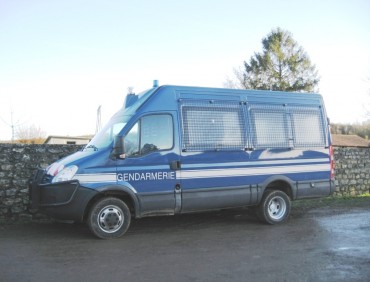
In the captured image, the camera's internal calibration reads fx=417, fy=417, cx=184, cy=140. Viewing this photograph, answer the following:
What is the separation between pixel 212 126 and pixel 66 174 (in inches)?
120

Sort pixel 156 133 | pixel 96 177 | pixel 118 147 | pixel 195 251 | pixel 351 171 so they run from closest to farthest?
pixel 195 251 < pixel 96 177 < pixel 118 147 < pixel 156 133 < pixel 351 171

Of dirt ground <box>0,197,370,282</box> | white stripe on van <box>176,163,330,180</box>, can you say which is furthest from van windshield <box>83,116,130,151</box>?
dirt ground <box>0,197,370,282</box>

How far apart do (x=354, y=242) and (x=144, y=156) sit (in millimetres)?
4076

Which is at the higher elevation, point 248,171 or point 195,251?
point 248,171

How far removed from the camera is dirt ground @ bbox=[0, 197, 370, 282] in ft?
18.1

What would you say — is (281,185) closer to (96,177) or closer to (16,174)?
(96,177)

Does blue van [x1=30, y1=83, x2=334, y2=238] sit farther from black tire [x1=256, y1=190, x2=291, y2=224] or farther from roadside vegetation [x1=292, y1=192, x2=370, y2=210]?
roadside vegetation [x1=292, y1=192, x2=370, y2=210]

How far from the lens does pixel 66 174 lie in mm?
7320

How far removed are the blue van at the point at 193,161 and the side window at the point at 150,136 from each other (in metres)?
0.02

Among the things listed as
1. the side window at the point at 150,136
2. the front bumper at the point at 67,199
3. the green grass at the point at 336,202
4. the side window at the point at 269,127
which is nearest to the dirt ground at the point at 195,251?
the front bumper at the point at 67,199

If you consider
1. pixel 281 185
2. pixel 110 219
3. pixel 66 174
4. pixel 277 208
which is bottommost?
pixel 277 208

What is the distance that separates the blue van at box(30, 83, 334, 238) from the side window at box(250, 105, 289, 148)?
0.02 meters

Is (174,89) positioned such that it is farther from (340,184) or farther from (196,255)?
(340,184)

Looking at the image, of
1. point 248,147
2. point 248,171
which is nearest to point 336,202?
point 248,171
